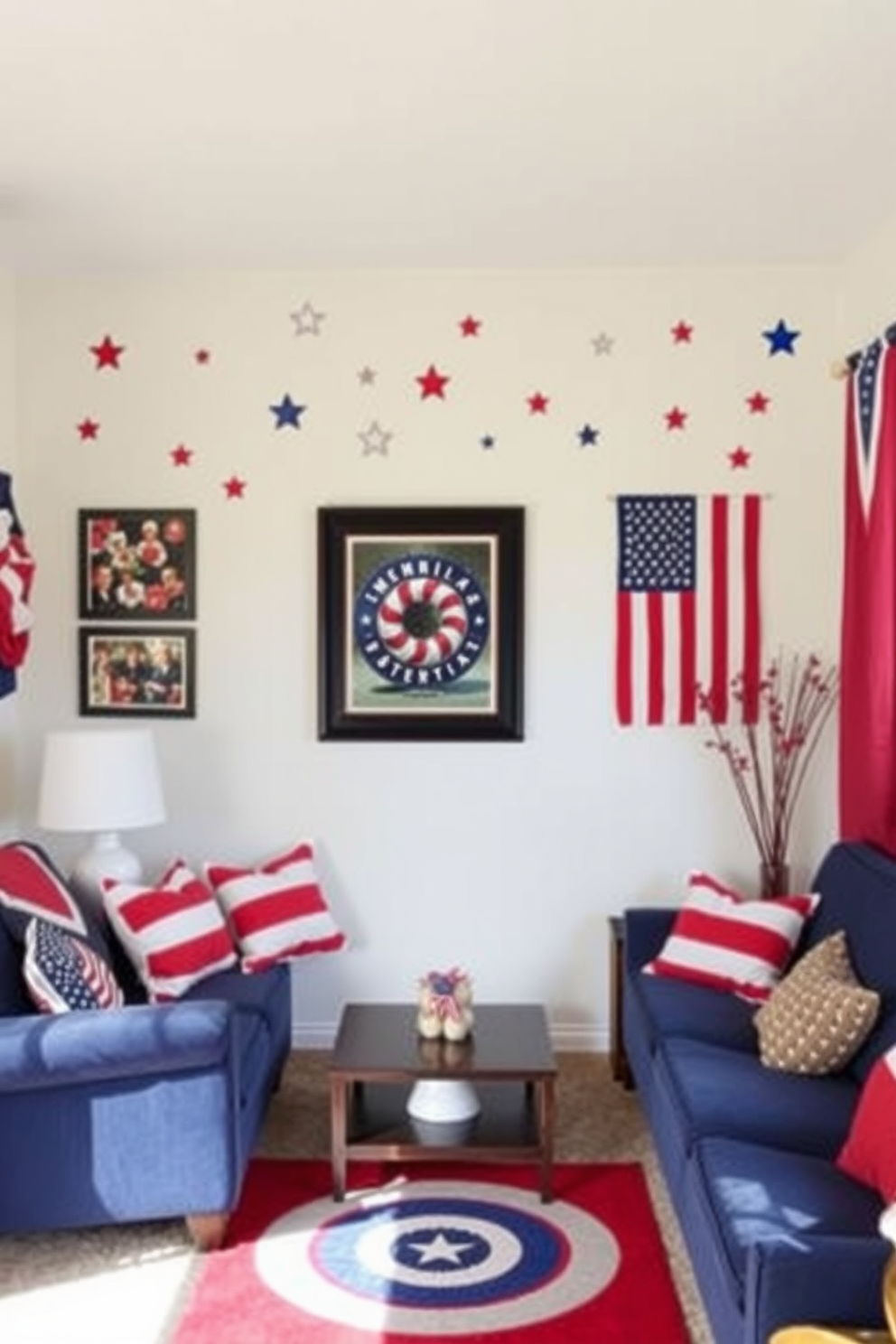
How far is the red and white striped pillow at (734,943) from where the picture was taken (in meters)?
3.26

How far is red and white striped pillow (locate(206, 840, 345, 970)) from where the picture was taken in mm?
3654

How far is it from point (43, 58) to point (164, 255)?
4.42ft

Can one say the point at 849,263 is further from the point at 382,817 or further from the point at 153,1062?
the point at 153,1062

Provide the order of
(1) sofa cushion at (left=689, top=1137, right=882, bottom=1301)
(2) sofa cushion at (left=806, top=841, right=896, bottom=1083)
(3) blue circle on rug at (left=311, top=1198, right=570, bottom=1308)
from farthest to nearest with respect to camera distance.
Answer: (2) sofa cushion at (left=806, top=841, right=896, bottom=1083) < (3) blue circle on rug at (left=311, top=1198, right=570, bottom=1308) < (1) sofa cushion at (left=689, top=1137, right=882, bottom=1301)

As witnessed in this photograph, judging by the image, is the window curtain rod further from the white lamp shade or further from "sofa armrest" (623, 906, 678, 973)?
the white lamp shade

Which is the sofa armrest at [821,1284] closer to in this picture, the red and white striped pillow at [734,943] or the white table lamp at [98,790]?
the red and white striped pillow at [734,943]

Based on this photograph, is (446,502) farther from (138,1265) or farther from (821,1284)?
(821,1284)

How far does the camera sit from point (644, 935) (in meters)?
3.53

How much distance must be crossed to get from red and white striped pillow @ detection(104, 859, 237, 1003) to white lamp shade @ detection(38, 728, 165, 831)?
20cm

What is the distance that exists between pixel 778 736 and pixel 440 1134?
5.83 feet

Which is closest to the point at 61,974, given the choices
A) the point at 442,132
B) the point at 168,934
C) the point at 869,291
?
the point at 168,934

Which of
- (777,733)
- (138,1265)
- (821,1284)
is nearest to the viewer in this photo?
(821,1284)

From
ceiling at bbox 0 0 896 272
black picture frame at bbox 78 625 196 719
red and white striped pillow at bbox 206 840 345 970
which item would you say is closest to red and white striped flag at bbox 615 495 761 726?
ceiling at bbox 0 0 896 272

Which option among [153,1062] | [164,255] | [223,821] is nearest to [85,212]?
[164,255]
